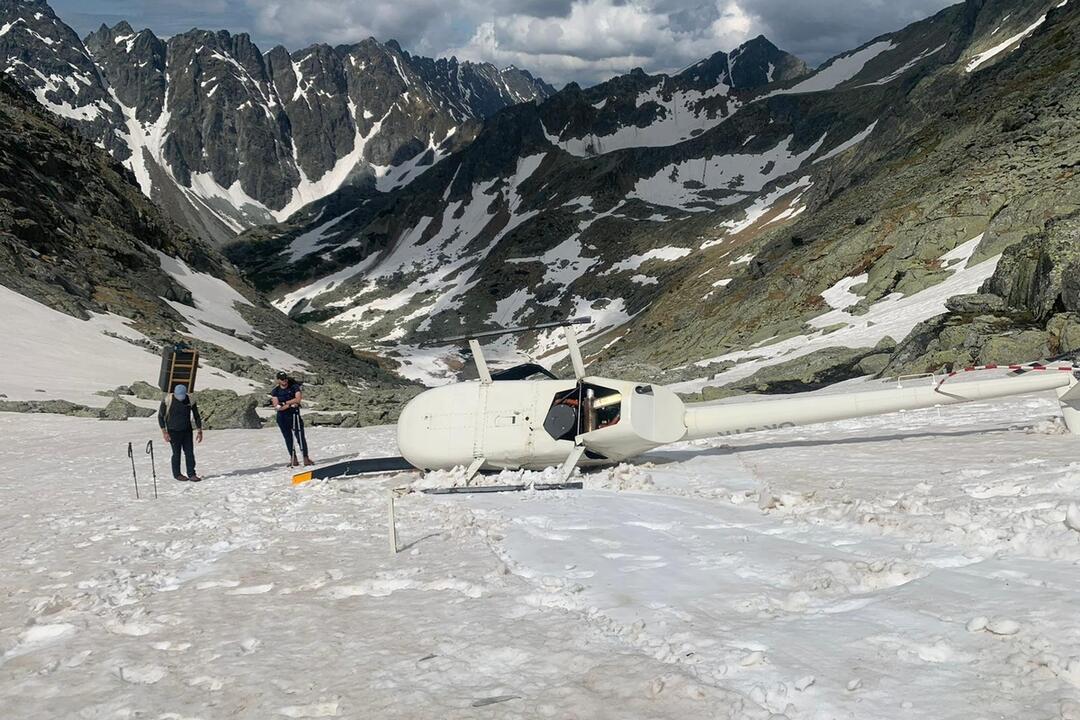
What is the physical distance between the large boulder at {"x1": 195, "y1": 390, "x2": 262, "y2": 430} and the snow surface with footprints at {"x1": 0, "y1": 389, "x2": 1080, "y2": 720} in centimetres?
1650

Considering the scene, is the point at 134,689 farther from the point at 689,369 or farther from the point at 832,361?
the point at 689,369

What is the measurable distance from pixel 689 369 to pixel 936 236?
20040 mm

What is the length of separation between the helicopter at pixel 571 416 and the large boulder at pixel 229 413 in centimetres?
1600

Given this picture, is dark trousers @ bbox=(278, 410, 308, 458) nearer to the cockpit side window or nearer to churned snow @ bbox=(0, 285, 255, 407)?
the cockpit side window

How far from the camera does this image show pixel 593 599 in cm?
684

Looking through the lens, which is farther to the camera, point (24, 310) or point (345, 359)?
point (345, 359)

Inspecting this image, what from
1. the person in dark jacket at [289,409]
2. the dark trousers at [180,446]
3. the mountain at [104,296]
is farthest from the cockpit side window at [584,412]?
the mountain at [104,296]

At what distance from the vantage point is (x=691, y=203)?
196000 millimetres

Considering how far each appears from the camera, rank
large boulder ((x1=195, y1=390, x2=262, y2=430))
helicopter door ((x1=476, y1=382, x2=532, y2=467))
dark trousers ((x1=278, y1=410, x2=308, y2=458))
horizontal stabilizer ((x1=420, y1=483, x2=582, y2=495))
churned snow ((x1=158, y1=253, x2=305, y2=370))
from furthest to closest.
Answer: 1. churned snow ((x1=158, y1=253, x2=305, y2=370))
2. large boulder ((x1=195, y1=390, x2=262, y2=430))
3. dark trousers ((x1=278, y1=410, x2=308, y2=458))
4. helicopter door ((x1=476, y1=382, x2=532, y2=467))
5. horizontal stabilizer ((x1=420, y1=483, x2=582, y2=495))

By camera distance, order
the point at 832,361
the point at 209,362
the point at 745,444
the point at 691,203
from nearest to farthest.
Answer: the point at 745,444, the point at 832,361, the point at 209,362, the point at 691,203

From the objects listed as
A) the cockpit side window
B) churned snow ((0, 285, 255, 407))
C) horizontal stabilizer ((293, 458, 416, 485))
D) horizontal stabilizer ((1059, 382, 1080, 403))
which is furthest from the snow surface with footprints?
churned snow ((0, 285, 255, 407))

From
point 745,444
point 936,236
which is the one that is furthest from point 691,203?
point 745,444

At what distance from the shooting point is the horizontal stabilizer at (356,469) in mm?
14906

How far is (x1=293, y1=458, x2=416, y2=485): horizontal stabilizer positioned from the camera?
14906mm
